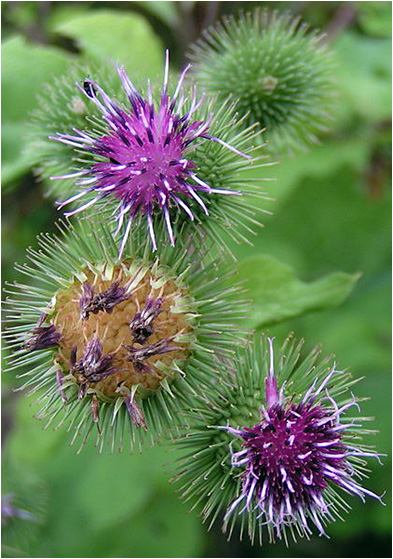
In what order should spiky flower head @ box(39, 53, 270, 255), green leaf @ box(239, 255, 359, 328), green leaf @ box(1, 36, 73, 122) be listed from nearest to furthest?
spiky flower head @ box(39, 53, 270, 255)
green leaf @ box(239, 255, 359, 328)
green leaf @ box(1, 36, 73, 122)

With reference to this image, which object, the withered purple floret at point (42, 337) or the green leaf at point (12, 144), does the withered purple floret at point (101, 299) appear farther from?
the green leaf at point (12, 144)

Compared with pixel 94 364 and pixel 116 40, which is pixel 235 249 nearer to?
pixel 116 40

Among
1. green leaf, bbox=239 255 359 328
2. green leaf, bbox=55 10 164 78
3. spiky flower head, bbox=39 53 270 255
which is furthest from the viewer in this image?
green leaf, bbox=55 10 164 78

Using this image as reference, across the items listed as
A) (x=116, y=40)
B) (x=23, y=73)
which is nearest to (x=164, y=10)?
(x=116, y=40)

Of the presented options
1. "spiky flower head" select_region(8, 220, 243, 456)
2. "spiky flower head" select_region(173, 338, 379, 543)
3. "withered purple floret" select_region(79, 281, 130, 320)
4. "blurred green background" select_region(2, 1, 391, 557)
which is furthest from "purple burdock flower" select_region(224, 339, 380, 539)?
"blurred green background" select_region(2, 1, 391, 557)

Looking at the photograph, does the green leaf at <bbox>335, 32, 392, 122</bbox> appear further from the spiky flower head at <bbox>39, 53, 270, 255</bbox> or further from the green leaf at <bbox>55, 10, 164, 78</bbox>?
the spiky flower head at <bbox>39, 53, 270, 255</bbox>

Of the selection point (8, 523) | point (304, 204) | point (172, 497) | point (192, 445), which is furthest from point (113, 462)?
point (304, 204)

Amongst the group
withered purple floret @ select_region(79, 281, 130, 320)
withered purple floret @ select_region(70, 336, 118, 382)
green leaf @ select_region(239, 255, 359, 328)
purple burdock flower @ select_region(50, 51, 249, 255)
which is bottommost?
withered purple floret @ select_region(70, 336, 118, 382)
